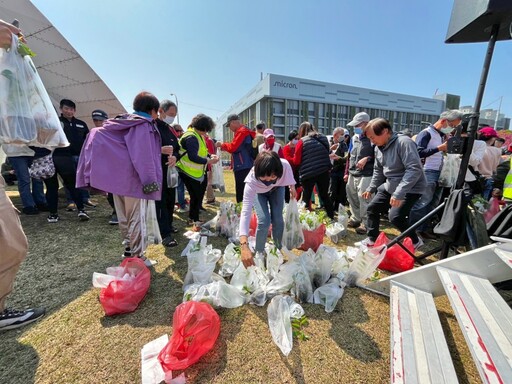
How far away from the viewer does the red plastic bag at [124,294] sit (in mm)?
1801

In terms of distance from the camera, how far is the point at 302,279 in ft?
6.57

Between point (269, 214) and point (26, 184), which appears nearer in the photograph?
point (269, 214)

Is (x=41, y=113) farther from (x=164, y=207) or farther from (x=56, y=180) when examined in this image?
(x=56, y=180)

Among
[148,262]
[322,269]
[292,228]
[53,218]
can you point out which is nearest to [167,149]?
[148,262]

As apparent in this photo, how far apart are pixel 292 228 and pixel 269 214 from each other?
0.52 m

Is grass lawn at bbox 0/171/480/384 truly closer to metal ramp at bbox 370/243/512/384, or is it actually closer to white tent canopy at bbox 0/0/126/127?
metal ramp at bbox 370/243/512/384

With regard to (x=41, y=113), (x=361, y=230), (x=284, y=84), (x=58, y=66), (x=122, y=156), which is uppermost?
(x=284, y=84)

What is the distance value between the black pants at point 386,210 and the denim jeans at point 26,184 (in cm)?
550

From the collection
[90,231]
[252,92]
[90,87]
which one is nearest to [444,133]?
[90,231]

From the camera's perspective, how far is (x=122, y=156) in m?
2.20

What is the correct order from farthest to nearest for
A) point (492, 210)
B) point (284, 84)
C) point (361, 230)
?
point (284, 84)
point (361, 230)
point (492, 210)

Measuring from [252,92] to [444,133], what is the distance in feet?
129

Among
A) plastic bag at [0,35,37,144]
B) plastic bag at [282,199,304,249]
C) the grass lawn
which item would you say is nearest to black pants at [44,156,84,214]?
the grass lawn

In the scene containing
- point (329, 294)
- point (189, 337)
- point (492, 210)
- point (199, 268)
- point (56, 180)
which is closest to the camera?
point (189, 337)
